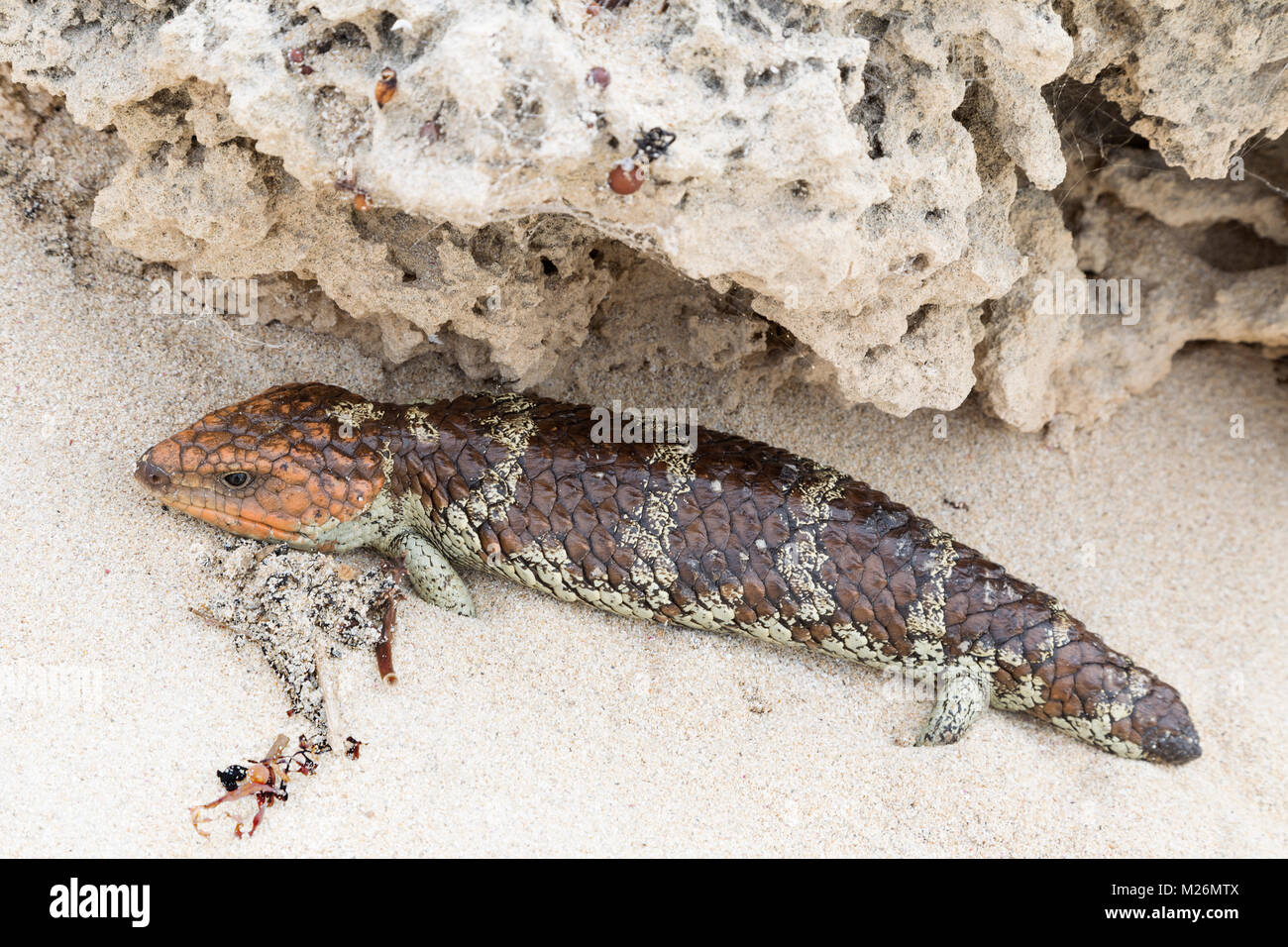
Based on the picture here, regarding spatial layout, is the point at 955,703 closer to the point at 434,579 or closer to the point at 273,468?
the point at 434,579

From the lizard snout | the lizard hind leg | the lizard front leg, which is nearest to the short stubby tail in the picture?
the lizard hind leg

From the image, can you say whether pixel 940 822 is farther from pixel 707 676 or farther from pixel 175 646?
pixel 175 646

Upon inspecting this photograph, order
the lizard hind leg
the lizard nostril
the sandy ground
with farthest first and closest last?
the lizard hind leg → the lizard nostril → the sandy ground

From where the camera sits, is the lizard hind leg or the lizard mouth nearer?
the lizard mouth

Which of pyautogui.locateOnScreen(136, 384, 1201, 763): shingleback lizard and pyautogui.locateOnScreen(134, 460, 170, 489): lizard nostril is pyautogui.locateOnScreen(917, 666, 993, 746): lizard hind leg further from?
pyautogui.locateOnScreen(134, 460, 170, 489): lizard nostril

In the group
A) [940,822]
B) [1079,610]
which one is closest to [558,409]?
[940,822]

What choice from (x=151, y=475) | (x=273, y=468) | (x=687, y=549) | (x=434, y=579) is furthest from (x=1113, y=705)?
(x=151, y=475)
